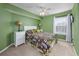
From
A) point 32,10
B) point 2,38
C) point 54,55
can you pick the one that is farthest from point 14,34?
point 54,55

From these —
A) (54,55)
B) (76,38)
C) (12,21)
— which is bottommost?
(54,55)

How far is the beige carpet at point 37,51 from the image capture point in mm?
1531

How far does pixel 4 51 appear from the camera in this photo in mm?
1513

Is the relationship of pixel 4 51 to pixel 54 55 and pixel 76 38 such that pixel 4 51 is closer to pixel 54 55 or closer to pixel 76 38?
pixel 54 55

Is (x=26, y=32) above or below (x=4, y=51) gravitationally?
above

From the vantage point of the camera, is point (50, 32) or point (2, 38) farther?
point (50, 32)

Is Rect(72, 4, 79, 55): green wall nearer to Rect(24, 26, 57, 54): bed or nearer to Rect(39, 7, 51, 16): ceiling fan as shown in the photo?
Rect(24, 26, 57, 54): bed

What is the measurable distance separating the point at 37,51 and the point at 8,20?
2.78ft

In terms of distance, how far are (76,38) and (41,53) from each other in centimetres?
78

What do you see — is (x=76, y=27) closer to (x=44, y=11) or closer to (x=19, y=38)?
(x=44, y=11)

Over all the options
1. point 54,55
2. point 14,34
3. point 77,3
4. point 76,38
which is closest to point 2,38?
point 14,34

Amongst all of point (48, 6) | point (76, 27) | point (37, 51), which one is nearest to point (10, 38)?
point (37, 51)

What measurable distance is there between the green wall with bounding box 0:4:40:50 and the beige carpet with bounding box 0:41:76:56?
0.17 metres

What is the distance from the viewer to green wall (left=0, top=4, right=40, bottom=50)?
1.45 meters
